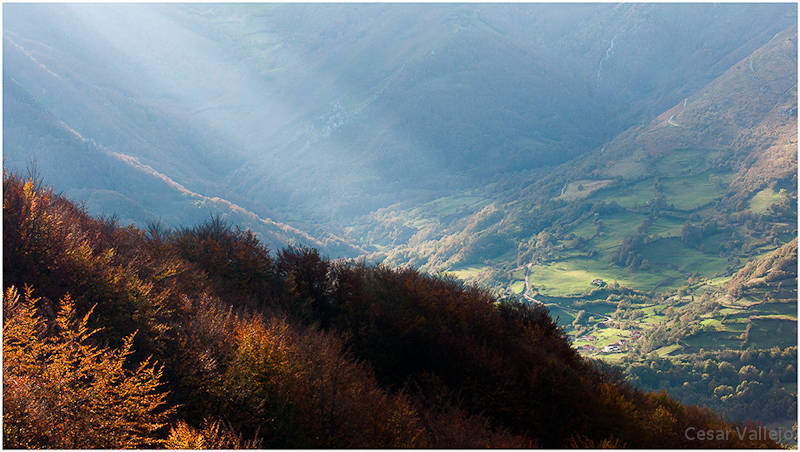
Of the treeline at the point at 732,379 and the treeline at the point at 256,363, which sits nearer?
the treeline at the point at 256,363

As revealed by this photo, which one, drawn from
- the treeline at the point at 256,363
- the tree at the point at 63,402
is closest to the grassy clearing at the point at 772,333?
the treeline at the point at 256,363

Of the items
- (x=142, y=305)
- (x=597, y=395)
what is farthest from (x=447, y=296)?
(x=142, y=305)

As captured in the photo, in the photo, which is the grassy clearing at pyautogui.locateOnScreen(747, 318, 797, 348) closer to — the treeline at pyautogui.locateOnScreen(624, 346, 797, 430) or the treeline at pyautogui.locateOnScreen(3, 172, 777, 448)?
the treeline at pyautogui.locateOnScreen(624, 346, 797, 430)

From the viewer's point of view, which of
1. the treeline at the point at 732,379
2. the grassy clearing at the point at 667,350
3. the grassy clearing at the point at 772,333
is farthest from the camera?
the grassy clearing at the point at 667,350

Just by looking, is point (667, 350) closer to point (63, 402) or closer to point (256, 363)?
point (256, 363)

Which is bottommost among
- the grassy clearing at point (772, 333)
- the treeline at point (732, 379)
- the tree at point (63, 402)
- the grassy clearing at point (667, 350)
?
the tree at point (63, 402)

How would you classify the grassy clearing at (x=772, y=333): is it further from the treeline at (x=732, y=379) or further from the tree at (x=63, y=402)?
the tree at (x=63, y=402)

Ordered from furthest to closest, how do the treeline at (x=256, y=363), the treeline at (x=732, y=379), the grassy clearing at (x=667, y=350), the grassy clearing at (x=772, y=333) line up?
the grassy clearing at (x=667, y=350)
the grassy clearing at (x=772, y=333)
the treeline at (x=732, y=379)
the treeline at (x=256, y=363)

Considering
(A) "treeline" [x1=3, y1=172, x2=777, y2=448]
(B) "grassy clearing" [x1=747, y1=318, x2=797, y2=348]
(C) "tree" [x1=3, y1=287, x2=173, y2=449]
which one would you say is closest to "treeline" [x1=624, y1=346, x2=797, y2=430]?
(B) "grassy clearing" [x1=747, y1=318, x2=797, y2=348]

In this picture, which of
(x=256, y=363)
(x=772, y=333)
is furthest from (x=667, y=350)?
(x=256, y=363)
